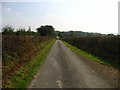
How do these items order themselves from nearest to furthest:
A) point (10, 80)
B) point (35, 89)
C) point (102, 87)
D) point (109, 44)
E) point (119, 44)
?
point (35, 89)
point (102, 87)
point (10, 80)
point (119, 44)
point (109, 44)

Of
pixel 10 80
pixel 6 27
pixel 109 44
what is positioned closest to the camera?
pixel 10 80

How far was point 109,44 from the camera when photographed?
Answer: 24312mm

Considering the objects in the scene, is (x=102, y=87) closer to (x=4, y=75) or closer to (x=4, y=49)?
(x=4, y=75)

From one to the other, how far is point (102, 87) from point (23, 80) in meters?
3.94

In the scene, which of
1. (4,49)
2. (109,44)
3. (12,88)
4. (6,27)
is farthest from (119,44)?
(6,27)

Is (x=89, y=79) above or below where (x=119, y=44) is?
below

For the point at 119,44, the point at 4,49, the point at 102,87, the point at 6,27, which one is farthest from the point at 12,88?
the point at 6,27

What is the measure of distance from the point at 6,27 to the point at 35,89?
120ft

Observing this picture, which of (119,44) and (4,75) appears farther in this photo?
(119,44)

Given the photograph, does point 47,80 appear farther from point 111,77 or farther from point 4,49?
point 4,49

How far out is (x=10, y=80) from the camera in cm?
1013

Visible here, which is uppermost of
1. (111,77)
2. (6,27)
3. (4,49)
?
(6,27)

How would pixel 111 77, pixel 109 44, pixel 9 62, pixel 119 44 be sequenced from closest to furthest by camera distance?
pixel 111 77
pixel 9 62
pixel 119 44
pixel 109 44

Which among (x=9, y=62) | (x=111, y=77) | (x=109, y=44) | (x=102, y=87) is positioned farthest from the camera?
(x=109, y=44)
